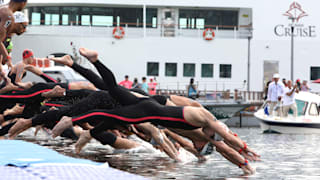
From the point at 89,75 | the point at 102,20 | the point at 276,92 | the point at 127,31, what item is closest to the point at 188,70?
the point at 127,31

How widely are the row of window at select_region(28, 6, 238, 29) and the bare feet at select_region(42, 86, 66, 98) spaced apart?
1058 inches

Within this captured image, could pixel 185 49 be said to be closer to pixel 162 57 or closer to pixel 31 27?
pixel 162 57

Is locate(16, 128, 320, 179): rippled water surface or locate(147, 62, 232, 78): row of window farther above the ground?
locate(147, 62, 232, 78): row of window

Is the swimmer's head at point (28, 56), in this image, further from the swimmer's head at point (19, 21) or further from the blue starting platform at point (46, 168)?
the blue starting platform at point (46, 168)

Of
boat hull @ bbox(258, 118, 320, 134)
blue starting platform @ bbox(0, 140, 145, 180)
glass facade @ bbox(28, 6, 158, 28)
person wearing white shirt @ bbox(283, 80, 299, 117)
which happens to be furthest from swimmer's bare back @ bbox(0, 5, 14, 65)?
glass facade @ bbox(28, 6, 158, 28)

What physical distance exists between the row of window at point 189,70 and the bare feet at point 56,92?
2481cm

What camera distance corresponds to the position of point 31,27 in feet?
120

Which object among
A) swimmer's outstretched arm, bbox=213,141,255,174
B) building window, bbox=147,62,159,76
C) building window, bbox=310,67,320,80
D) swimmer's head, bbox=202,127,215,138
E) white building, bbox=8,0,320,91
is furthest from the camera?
building window, bbox=310,67,320,80

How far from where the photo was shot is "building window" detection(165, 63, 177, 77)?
1378 inches

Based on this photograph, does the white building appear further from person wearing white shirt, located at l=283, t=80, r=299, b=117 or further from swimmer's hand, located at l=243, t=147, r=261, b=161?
swimmer's hand, located at l=243, t=147, r=261, b=161

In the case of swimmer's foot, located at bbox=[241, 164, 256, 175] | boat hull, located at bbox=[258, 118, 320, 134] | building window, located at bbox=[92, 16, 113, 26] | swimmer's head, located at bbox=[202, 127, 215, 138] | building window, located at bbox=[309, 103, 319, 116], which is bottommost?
boat hull, located at bbox=[258, 118, 320, 134]

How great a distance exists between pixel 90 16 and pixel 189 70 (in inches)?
285

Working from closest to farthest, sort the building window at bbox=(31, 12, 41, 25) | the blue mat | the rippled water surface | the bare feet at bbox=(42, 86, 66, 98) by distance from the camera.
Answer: the blue mat, the rippled water surface, the bare feet at bbox=(42, 86, 66, 98), the building window at bbox=(31, 12, 41, 25)

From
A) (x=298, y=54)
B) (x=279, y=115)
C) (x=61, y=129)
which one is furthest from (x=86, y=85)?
(x=298, y=54)
